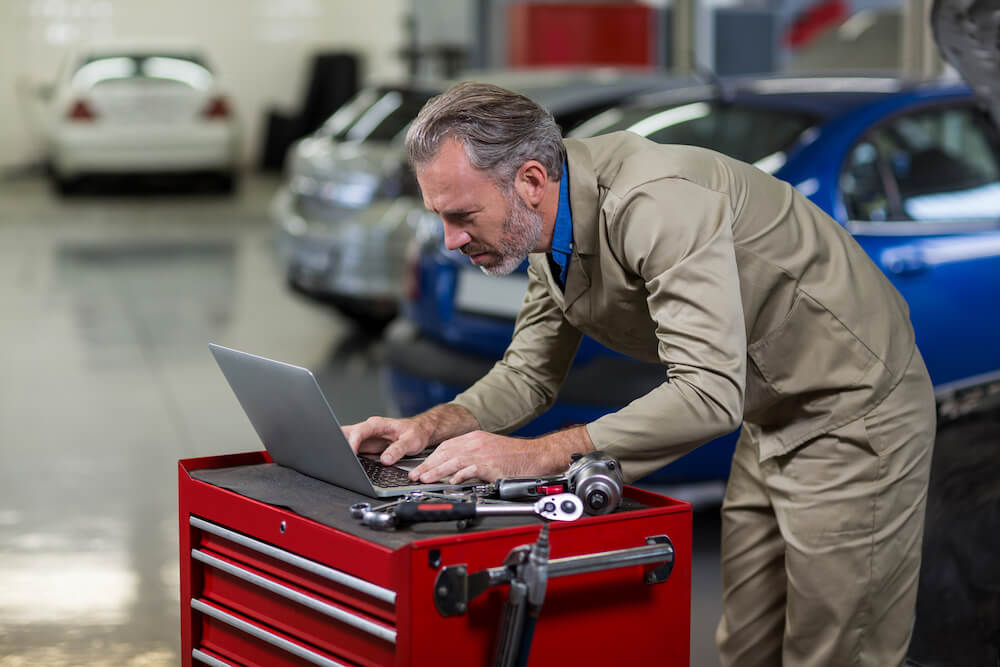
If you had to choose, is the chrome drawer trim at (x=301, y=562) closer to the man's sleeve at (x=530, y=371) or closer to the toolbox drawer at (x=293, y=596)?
the toolbox drawer at (x=293, y=596)

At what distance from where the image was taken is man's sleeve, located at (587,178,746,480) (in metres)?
1.71

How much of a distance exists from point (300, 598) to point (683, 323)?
62 centimetres

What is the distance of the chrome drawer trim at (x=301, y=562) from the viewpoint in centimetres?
153

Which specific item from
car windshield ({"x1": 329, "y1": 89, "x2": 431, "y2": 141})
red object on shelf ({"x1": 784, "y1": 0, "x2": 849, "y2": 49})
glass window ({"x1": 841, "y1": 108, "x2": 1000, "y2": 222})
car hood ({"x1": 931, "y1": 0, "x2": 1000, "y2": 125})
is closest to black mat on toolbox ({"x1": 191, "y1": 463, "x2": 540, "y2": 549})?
car hood ({"x1": 931, "y1": 0, "x2": 1000, "y2": 125})

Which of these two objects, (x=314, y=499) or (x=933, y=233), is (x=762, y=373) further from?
(x=933, y=233)

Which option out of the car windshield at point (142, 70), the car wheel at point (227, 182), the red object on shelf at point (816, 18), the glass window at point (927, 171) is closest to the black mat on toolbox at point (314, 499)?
the glass window at point (927, 171)

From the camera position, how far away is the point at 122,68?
12.3 meters

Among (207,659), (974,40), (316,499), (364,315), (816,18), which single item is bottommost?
(364,315)

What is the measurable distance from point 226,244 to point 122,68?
3.14 metres

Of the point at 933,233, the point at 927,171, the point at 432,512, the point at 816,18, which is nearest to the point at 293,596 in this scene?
the point at 432,512

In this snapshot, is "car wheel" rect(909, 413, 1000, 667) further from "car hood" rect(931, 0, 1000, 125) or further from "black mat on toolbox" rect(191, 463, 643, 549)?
"black mat on toolbox" rect(191, 463, 643, 549)

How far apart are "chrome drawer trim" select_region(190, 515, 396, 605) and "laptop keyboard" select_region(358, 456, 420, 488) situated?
0.18 metres

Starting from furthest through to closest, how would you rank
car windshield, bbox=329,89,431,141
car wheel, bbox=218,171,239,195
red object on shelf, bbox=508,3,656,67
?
car wheel, bbox=218,171,239,195
red object on shelf, bbox=508,3,656,67
car windshield, bbox=329,89,431,141

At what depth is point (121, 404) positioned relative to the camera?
5.53 metres
